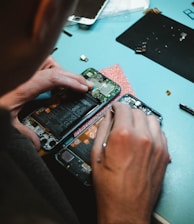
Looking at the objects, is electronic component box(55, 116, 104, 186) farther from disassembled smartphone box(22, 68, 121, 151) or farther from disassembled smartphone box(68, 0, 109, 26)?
disassembled smartphone box(68, 0, 109, 26)

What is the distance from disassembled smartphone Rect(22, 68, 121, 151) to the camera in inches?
28.3

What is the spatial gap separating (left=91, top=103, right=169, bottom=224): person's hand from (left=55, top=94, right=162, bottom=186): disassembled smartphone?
0.04 meters

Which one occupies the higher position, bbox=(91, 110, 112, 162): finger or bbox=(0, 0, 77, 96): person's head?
bbox=(0, 0, 77, 96): person's head

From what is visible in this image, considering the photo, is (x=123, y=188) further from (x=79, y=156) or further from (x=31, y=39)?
(x=31, y=39)

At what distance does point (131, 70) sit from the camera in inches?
33.8

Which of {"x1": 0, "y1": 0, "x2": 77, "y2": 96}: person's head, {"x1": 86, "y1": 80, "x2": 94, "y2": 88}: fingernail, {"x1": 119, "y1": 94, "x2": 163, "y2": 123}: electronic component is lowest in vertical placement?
{"x1": 86, "y1": 80, "x2": 94, "y2": 88}: fingernail

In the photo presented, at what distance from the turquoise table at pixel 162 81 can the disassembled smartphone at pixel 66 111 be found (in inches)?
2.9

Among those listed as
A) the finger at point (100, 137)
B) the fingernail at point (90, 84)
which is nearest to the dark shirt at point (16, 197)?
the finger at point (100, 137)

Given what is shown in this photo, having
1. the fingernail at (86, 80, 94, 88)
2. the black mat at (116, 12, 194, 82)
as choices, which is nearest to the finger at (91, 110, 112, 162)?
the fingernail at (86, 80, 94, 88)

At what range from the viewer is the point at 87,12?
973 mm

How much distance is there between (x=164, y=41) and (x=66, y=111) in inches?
13.4

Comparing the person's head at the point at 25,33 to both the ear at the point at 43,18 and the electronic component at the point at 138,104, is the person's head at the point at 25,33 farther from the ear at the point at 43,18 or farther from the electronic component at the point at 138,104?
the electronic component at the point at 138,104

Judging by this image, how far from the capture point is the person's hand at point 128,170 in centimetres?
60

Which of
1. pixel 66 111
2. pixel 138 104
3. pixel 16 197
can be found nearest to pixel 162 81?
pixel 138 104
